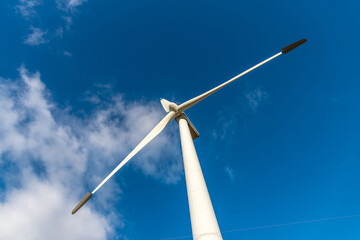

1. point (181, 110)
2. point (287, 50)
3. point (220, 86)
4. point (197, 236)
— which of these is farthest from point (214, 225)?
point (287, 50)

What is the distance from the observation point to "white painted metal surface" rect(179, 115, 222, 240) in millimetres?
6973

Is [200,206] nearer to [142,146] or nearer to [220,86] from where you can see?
[142,146]

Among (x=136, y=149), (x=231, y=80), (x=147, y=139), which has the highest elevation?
(x=231, y=80)

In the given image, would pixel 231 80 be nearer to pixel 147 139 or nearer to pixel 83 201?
pixel 147 139

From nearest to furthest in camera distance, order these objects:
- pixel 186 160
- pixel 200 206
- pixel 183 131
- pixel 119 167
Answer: pixel 200 206
pixel 186 160
pixel 183 131
pixel 119 167

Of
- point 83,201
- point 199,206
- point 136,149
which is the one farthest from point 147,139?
point 199,206

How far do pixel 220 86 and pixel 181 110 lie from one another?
15.7ft

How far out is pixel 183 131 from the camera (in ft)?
46.4

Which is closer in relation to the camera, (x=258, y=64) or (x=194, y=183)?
(x=194, y=183)

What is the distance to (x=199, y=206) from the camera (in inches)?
305

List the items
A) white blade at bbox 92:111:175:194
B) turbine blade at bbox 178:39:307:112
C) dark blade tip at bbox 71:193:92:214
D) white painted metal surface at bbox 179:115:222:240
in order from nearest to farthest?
white painted metal surface at bbox 179:115:222:240, dark blade tip at bbox 71:193:92:214, white blade at bbox 92:111:175:194, turbine blade at bbox 178:39:307:112

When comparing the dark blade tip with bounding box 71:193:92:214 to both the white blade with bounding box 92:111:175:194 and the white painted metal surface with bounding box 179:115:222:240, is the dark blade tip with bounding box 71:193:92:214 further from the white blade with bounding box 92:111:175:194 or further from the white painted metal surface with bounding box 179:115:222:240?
the white painted metal surface with bounding box 179:115:222:240

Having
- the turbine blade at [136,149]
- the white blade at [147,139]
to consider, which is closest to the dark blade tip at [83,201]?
the turbine blade at [136,149]

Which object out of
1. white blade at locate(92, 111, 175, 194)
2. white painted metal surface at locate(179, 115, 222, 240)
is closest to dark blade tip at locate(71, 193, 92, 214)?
white blade at locate(92, 111, 175, 194)
